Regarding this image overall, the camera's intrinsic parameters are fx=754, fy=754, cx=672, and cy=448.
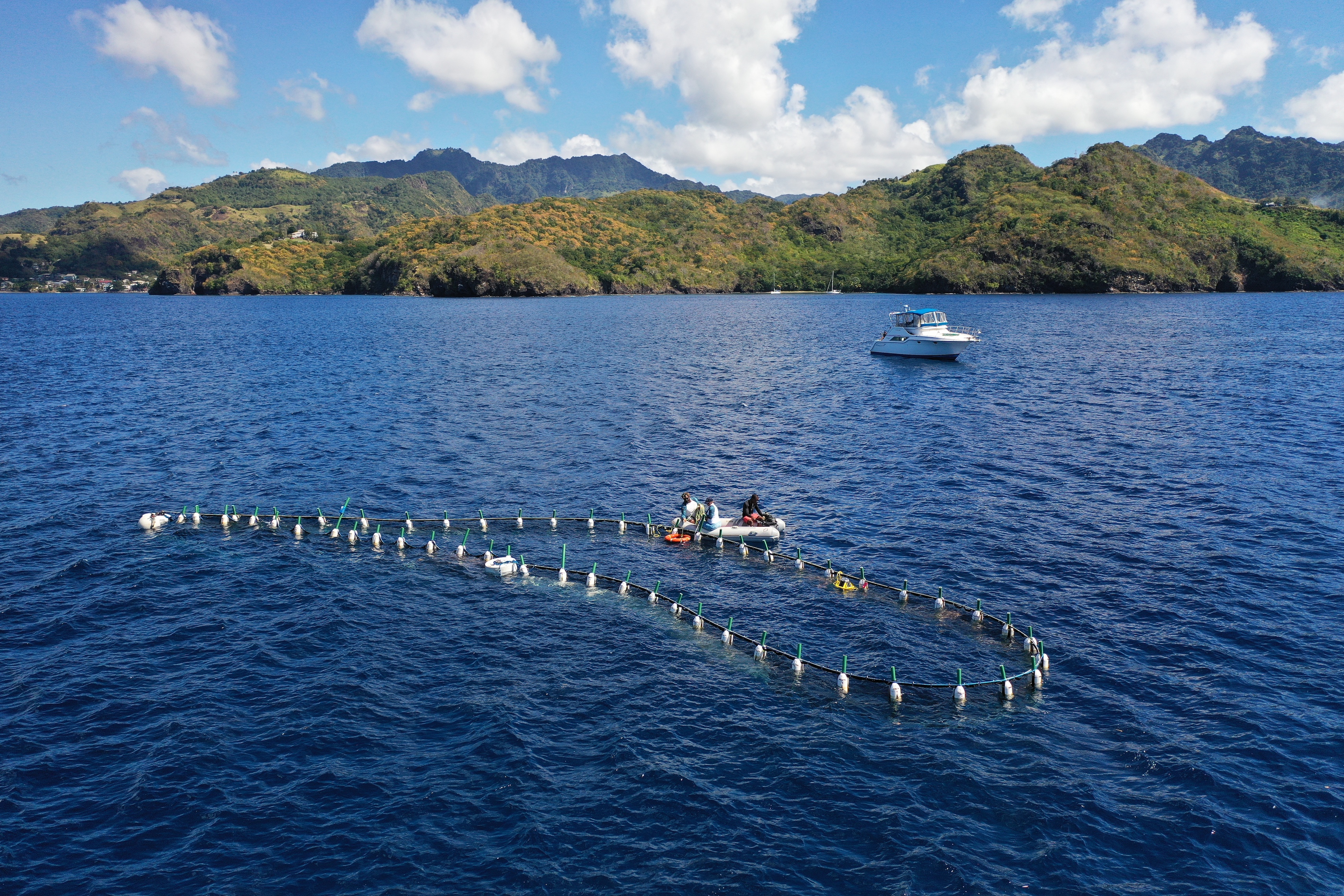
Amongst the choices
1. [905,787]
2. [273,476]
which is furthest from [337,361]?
[905,787]

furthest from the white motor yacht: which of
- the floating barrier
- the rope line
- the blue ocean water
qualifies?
the floating barrier

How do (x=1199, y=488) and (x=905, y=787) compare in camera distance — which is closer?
(x=905, y=787)

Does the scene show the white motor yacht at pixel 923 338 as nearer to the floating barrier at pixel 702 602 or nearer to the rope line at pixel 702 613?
the rope line at pixel 702 613

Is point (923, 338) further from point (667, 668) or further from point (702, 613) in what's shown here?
point (667, 668)

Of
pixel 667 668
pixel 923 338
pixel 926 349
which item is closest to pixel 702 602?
pixel 667 668

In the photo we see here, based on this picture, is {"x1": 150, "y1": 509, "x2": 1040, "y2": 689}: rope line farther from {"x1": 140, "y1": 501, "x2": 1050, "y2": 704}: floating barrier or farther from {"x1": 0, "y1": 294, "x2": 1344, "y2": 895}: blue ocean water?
{"x1": 0, "y1": 294, "x2": 1344, "y2": 895}: blue ocean water

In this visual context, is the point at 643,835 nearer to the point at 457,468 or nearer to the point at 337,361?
the point at 457,468
